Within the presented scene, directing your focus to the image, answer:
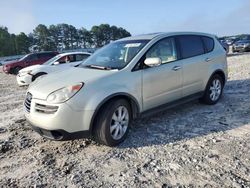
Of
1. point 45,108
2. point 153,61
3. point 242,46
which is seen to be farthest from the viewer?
point 242,46

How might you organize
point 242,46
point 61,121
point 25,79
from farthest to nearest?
1. point 242,46
2. point 25,79
3. point 61,121

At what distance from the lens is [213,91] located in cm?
713

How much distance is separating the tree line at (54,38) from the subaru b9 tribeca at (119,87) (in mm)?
75434

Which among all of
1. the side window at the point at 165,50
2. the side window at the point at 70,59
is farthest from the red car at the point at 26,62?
the side window at the point at 165,50

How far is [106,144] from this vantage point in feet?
15.8

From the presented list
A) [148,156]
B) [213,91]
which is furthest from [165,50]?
[148,156]

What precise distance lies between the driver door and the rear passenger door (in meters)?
0.21

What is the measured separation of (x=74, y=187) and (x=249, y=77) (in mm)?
8393

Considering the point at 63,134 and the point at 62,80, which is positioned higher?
the point at 62,80

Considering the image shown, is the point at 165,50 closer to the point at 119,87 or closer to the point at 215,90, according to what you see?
the point at 119,87

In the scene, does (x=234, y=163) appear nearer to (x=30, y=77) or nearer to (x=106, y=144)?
(x=106, y=144)

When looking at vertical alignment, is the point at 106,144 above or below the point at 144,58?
below

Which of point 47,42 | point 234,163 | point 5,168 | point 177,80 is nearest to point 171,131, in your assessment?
point 177,80

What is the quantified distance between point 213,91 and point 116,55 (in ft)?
8.90
